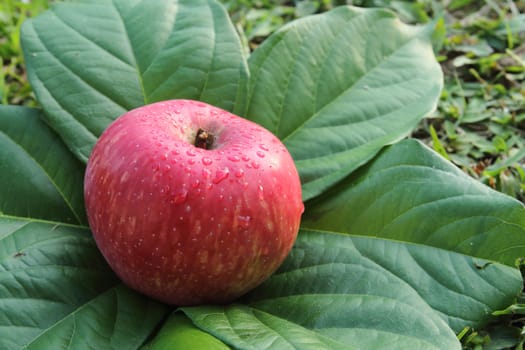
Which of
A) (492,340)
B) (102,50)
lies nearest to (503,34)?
(492,340)

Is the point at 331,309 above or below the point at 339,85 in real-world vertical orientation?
below

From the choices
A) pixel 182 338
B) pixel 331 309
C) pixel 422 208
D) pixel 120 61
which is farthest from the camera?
pixel 120 61

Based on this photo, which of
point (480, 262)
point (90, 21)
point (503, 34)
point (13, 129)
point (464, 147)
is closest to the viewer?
point (480, 262)

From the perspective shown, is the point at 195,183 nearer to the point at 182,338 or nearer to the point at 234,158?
the point at 234,158

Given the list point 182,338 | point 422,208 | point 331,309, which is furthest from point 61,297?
point 422,208

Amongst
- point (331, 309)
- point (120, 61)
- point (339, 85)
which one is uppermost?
point (120, 61)

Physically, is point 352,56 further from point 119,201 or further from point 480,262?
point 119,201

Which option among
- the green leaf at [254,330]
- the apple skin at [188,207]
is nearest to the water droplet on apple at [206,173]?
the apple skin at [188,207]
